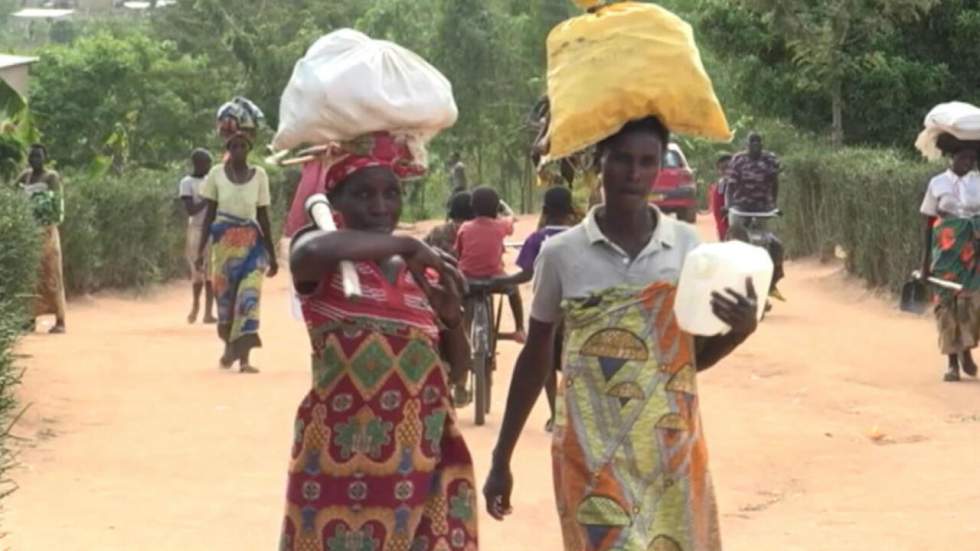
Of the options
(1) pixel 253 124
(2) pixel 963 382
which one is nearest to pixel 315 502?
(1) pixel 253 124

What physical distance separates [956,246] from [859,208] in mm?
8928

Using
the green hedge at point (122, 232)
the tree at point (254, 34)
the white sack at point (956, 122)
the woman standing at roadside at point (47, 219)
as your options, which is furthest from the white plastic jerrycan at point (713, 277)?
the tree at point (254, 34)

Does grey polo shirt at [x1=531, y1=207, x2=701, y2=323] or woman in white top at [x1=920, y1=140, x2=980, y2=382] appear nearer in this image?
grey polo shirt at [x1=531, y1=207, x2=701, y2=323]

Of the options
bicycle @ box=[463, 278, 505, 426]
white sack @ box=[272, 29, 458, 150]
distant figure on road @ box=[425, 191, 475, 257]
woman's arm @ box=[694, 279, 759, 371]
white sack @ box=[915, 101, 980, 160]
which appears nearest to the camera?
woman's arm @ box=[694, 279, 759, 371]

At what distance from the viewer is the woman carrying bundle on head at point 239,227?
45.7 feet

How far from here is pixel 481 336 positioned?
38.3 feet

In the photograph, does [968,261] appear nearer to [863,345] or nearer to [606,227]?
[863,345]

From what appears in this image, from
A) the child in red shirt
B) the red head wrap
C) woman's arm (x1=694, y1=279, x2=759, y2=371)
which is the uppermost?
the red head wrap

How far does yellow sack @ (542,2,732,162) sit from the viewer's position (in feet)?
16.3

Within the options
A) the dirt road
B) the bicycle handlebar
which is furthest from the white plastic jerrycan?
the bicycle handlebar

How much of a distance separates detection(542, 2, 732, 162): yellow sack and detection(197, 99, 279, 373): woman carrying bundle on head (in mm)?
8943

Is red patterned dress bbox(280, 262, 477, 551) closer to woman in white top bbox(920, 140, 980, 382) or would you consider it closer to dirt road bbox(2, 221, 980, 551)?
dirt road bbox(2, 221, 980, 551)

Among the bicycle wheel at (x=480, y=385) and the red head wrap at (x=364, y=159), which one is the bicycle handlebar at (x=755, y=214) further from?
the red head wrap at (x=364, y=159)

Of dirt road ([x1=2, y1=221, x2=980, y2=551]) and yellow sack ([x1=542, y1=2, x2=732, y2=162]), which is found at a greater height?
yellow sack ([x1=542, y1=2, x2=732, y2=162])
